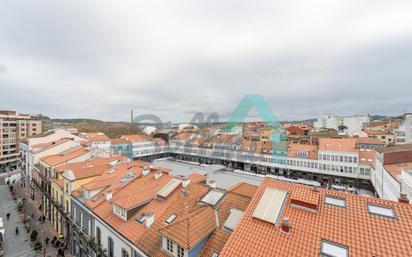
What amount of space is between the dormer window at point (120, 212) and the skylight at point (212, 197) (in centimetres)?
572

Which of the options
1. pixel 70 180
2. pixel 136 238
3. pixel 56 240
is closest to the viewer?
pixel 136 238

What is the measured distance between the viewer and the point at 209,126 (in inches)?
2864

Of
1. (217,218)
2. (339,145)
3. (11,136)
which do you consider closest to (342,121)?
(339,145)

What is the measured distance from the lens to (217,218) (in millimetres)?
11320

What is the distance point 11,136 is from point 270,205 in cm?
8152

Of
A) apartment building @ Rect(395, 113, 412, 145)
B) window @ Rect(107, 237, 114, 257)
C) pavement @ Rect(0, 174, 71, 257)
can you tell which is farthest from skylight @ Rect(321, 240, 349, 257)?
apartment building @ Rect(395, 113, 412, 145)

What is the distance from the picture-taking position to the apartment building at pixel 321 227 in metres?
7.10

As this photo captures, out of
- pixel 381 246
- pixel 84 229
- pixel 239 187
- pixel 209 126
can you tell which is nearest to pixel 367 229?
pixel 381 246

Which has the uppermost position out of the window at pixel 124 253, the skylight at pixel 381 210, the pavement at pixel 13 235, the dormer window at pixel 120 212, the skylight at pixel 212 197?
the skylight at pixel 381 210

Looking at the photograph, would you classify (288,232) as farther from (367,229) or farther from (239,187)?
(239,187)

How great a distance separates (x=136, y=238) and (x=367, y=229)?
11.6 m

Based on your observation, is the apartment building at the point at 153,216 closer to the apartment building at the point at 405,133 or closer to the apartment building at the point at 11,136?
the apartment building at the point at 11,136

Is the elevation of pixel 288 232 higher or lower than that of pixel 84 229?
higher

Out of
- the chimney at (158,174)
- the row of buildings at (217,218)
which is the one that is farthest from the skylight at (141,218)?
the chimney at (158,174)
